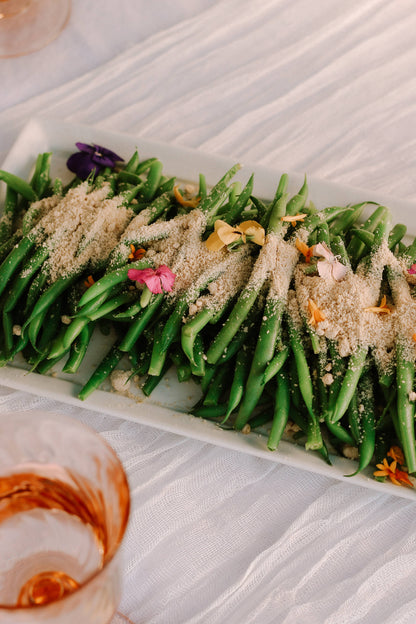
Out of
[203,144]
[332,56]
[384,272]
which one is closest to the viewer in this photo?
[384,272]

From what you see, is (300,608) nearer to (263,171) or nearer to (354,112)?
(263,171)

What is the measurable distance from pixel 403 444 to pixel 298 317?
1.09ft

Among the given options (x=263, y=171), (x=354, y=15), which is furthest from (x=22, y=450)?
(x=354, y=15)

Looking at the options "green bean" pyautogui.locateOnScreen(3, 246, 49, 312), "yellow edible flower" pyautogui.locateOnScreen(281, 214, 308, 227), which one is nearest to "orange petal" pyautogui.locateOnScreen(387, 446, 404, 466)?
"yellow edible flower" pyautogui.locateOnScreen(281, 214, 308, 227)

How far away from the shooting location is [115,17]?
6.56ft

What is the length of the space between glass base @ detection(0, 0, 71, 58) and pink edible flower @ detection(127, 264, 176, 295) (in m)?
1.11

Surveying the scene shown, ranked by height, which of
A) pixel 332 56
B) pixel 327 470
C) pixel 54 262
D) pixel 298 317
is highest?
pixel 332 56

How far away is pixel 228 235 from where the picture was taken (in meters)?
1.28

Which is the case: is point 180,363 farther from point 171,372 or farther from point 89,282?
point 89,282

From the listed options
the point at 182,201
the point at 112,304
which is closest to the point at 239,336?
the point at 112,304

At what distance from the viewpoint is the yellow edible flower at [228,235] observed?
1.28 metres

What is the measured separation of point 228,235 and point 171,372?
354 millimetres

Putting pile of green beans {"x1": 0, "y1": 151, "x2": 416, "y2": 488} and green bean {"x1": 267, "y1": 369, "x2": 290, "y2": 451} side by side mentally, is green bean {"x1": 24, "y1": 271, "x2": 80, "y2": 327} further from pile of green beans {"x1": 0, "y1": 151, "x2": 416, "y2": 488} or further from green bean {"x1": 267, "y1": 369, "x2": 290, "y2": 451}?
green bean {"x1": 267, "y1": 369, "x2": 290, "y2": 451}

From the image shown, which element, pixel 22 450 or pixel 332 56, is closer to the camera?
pixel 22 450
